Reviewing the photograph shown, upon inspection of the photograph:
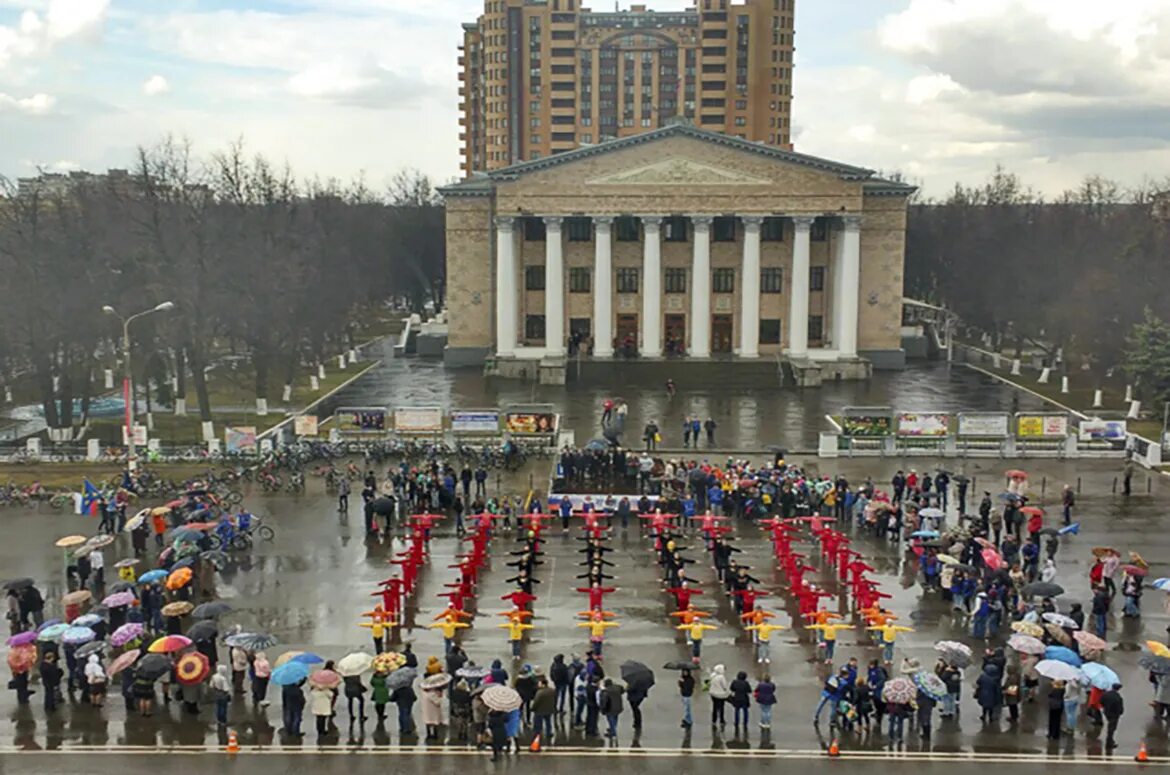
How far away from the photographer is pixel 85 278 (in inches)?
2077

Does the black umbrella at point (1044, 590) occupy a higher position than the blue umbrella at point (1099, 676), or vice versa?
the black umbrella at point (1044, 590)

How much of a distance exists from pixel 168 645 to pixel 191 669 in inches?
26.5

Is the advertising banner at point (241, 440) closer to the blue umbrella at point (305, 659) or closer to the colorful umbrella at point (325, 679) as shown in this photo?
the blue umbrella at point (305, 659)

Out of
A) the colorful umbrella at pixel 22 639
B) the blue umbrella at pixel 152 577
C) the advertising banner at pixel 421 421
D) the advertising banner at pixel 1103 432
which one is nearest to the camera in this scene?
the colorful umbrella at pixel 22 639

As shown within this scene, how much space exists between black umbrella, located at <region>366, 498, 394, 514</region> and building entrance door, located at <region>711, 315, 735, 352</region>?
147 ft

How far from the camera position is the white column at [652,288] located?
70312mm

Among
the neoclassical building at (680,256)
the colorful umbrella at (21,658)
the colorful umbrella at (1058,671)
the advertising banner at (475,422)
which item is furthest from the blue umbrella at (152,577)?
the neoclassical building at (680,256)

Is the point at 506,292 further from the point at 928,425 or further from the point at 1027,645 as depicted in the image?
the point at 1027,645

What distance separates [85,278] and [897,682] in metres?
46.7

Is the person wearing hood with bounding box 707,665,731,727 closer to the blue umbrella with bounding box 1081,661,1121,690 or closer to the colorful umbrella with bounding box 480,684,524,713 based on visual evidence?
the colorful umbrella with bounding box 480,684,524,713

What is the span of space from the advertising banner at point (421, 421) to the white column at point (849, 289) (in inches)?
1357

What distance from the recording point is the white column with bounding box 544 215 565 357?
70.6 metres

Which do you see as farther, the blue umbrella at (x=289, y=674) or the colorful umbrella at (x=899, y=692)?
the blue umbrella at (x=289, y=674)

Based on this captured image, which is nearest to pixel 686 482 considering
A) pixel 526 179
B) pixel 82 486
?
pixel 82 486
